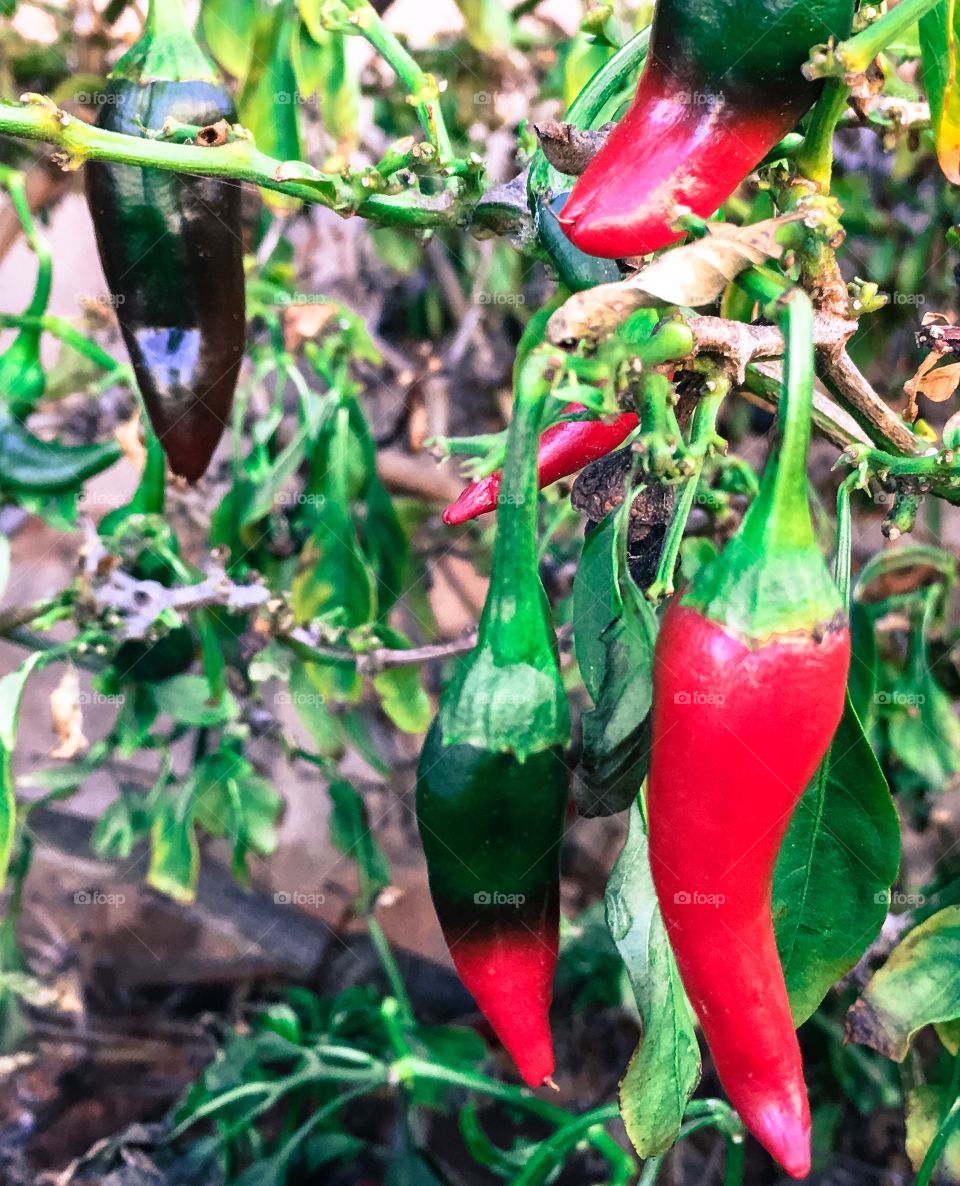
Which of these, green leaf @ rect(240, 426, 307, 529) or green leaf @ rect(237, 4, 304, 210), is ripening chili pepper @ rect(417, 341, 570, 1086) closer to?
green leaf @ rect(237, 4, 304, 210)

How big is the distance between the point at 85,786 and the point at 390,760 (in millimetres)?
472

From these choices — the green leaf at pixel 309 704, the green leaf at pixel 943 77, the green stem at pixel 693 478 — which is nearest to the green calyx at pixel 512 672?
the green stem at pixel 693 478

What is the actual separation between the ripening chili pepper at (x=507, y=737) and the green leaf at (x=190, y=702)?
721 millimetres

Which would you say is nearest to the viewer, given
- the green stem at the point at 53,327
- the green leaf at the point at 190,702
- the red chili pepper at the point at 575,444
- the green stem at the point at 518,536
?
the green stem at the point at 518,536

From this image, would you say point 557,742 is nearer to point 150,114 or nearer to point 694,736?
point 694,736

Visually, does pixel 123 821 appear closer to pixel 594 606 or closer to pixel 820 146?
pixel 594 606

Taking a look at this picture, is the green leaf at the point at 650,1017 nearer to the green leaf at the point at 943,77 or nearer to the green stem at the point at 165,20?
the green leaf at the point at 943,77

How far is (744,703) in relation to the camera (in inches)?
16.4

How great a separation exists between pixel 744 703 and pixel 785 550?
6 centimetres

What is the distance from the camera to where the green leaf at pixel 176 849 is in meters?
1.17

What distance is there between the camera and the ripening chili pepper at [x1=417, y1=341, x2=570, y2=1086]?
410 mm

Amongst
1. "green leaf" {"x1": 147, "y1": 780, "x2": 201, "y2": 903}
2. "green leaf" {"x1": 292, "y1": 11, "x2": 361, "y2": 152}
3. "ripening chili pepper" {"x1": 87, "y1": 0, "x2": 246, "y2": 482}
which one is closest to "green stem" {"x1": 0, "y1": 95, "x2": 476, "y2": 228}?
"ripening chili pepper" {"x1": 87, "y1": 0, "x2": 246, "y2": 482}

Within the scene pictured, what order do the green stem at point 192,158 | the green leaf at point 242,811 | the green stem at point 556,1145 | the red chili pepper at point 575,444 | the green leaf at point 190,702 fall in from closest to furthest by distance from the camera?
the green stem at point 192,158, the red chili pepper at point 575,444, the green stem at point 556,1145, the green leaf at point 190,702, the green leaf at point 242,811

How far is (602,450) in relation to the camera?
0.64 metres
